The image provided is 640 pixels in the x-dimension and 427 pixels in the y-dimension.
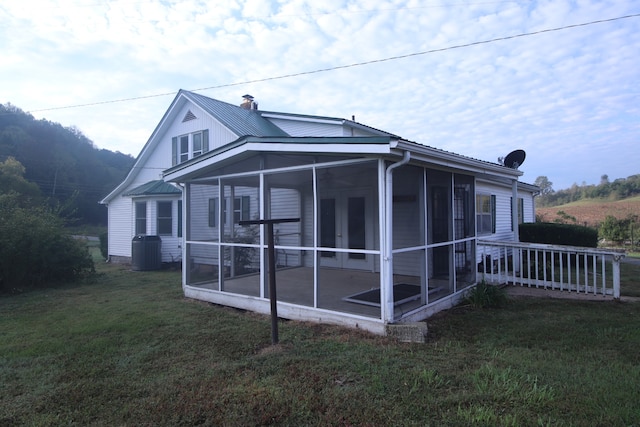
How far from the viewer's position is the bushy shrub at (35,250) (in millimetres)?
9086

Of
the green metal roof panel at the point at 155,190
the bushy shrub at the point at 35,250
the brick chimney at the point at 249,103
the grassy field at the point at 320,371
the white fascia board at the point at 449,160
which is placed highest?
the brick chimney at the point at 249,103

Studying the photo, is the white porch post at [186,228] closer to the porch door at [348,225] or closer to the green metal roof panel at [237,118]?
the porch door at [348,225]

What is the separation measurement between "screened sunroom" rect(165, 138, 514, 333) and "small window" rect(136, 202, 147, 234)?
205 inches

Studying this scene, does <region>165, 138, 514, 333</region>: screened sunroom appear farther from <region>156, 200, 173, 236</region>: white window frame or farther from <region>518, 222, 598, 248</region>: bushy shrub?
<region>518, 222, 598, 248</region>: bushy shrub

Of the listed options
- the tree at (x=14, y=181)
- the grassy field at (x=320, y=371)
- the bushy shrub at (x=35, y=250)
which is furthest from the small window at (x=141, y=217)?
the tree at (x=14, y=181)

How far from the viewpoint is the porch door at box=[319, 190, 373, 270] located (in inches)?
375

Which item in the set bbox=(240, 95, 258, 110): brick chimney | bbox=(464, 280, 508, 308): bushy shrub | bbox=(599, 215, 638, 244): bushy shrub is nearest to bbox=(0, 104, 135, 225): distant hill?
bbox=(240, 95, 258, 110): brick chimney

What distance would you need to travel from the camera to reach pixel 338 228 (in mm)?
9875

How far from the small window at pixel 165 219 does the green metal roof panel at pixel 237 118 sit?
3716 mm

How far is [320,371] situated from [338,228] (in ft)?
19.8

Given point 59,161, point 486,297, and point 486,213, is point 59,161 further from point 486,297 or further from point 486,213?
point 486,297

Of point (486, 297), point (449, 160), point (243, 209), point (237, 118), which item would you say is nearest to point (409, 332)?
point (486, 297)

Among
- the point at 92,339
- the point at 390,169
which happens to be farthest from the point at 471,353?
the point at 92,339

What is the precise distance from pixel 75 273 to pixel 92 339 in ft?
20.7
